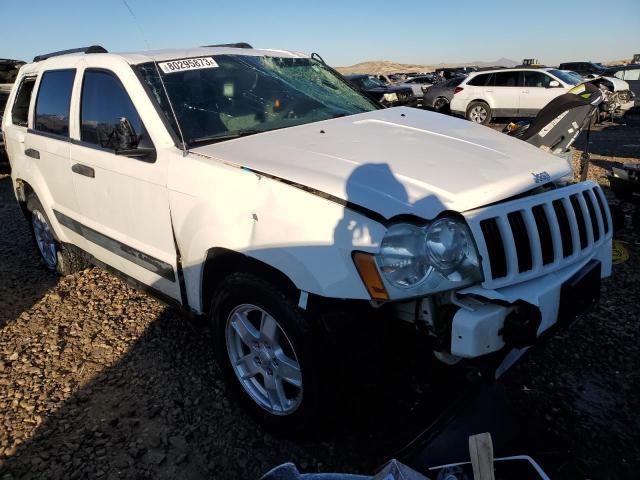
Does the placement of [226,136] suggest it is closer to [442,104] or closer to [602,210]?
[602,210]

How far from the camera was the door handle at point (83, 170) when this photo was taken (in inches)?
125

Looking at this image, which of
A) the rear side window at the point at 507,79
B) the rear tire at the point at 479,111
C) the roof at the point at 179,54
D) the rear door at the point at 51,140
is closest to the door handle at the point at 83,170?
the rear door at the point at 51,140

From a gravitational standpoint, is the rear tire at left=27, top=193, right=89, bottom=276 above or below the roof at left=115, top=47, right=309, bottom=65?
below

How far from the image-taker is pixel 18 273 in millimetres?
4785

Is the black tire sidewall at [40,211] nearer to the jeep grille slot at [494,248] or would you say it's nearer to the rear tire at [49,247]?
the rear tire at [49,247]

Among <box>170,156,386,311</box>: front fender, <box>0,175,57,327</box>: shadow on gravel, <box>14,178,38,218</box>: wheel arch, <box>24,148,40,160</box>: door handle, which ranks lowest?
<box>0,175,57,327</box>: shadow on gravel

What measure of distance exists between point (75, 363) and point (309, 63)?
2757 mm

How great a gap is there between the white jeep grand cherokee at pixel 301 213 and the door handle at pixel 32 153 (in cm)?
43

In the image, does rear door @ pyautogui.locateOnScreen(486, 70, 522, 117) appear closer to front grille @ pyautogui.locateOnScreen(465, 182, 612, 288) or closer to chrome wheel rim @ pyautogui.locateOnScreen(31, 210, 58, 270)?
front grille @ pyautogui.locateOnScreen(465, 182, 612, 288)

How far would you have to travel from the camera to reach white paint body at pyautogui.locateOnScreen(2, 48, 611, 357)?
192cm

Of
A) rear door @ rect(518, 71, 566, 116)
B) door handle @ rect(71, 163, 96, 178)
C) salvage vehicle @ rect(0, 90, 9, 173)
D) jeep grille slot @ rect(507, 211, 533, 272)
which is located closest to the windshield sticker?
door handle @ rect(71, 163, 96, 178)

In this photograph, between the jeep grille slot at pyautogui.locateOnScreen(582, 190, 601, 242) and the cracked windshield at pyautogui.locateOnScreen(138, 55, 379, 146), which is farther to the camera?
the cracked windshield at pyautogui.locateOnScreen(138, 55, 379, 146)

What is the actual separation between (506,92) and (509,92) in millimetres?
91

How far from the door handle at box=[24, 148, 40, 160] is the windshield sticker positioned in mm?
1651
